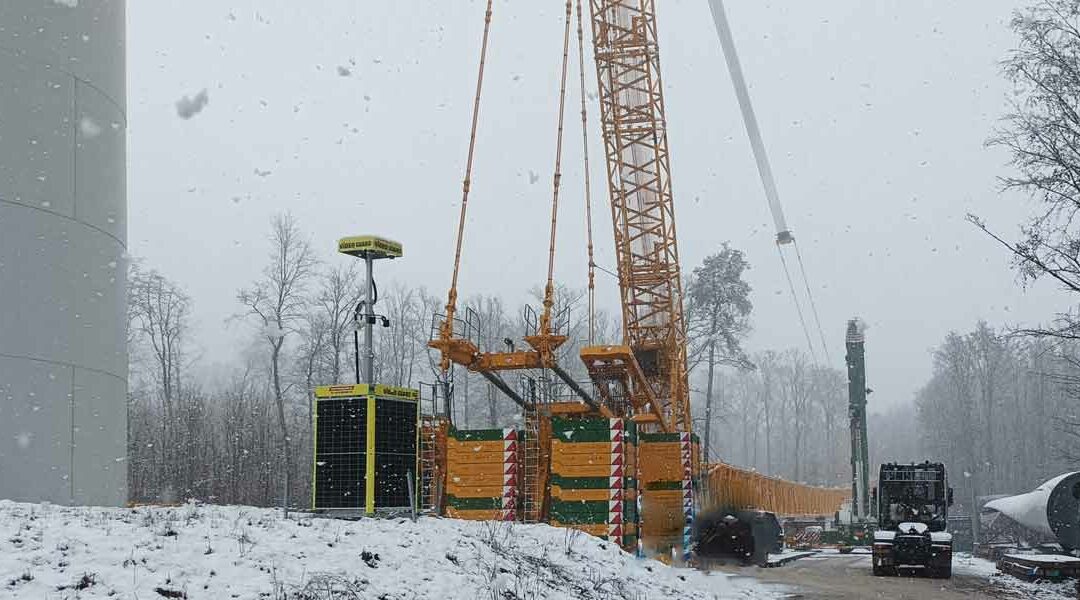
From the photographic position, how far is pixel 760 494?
38031 millimetres

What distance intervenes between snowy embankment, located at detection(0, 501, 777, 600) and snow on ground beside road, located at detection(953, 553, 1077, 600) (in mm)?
9374

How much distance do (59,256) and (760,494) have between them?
29.6 metres

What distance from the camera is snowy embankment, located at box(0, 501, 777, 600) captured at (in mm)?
8320

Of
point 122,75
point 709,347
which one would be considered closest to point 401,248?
point 122,75

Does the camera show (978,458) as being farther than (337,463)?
Yes

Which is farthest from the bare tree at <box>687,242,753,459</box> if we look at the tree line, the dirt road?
the dirt road

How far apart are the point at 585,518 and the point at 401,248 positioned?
755cm

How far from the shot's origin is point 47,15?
13.2m

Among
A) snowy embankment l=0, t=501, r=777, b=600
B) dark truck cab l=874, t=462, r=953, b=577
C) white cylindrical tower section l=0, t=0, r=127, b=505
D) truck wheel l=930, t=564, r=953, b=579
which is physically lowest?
truck wheel l=930, t=564, r=953, b=579

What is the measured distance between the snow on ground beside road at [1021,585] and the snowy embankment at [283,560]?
9374 mm

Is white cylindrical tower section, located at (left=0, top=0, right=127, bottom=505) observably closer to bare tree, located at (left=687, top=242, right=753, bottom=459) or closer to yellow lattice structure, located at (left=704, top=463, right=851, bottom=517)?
yellow lattice structure, located at (left=704, top=463, right=851, bottom=517)

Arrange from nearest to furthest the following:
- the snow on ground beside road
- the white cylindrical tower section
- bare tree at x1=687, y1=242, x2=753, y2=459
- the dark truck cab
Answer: the white cylindrical tower section, the snow on ground beside road, the dark truck cab, bare tree at x1=687, y1=242, x2=753, y2=459

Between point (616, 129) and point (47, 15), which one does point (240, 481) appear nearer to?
point (616, 129)

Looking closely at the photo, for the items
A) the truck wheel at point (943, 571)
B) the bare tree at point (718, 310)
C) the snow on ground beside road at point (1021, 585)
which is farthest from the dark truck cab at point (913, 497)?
the bare tree at point (718, 310)
